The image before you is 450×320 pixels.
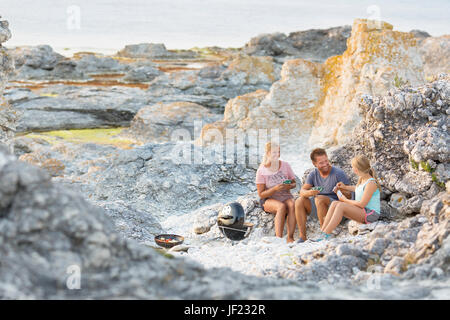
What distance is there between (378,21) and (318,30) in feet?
206

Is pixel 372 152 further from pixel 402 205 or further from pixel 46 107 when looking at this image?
pixel 46 107

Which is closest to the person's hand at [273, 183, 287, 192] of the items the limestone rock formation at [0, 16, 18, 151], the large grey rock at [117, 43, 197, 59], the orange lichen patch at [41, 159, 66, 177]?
the limestone rock formation at [0, 16, 18, 151]

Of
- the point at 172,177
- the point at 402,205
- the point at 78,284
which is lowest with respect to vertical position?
the point at 172,177

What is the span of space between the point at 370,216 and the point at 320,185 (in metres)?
0.90

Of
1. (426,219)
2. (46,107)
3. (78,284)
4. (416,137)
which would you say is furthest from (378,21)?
(46,107)

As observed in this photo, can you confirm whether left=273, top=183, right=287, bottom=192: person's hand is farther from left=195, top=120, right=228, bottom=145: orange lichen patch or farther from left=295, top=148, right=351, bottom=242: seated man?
left=195, top=120, right=228, bottom=145: orange lichen patch

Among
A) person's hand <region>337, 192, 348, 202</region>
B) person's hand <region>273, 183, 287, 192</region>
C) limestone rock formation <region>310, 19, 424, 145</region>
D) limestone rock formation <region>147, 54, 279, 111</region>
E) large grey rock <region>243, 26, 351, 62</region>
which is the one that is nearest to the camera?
person's hand <region>337, 192, 348, 202</region>

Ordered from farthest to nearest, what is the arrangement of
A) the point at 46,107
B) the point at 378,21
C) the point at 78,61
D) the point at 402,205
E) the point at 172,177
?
the point at 78,61 → the point at 46,107 → the point at 378,21 → the point at 172,177 → the point at 402,205

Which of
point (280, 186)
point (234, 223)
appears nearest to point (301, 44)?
point (280, 186)

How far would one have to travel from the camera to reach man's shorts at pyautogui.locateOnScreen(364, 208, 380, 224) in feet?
21.3

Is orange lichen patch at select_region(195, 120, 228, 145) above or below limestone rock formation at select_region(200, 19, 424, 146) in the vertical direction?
below

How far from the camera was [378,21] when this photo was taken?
47.1 feet

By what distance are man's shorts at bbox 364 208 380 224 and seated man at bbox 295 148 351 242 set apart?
50cm

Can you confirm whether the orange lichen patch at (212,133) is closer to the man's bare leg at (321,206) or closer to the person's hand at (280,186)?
the person's hand at (280,186)
